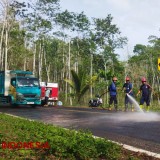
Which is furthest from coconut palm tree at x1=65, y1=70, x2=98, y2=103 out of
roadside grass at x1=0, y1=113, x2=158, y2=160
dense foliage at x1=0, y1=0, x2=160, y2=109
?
roadside grass at x1=0, y1=113, x2=158, y2=160

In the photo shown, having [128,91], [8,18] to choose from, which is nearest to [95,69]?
[8,18]

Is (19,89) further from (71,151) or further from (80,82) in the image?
(71,151)

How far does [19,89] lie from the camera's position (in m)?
21.7

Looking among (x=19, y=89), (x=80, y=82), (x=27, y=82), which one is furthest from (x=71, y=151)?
(x=80, y=82)

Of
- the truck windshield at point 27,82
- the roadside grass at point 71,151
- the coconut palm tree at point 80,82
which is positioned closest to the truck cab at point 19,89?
the truck windshield at point 27,82

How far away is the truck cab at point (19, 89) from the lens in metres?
21.7

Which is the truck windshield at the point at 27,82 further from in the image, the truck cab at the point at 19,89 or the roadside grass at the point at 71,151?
the roadside grass at the point at 71,151

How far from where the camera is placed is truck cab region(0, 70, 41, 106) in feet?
71.1

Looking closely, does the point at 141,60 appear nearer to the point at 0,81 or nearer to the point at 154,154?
the point at 0,81

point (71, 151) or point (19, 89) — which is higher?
point (19, 89)

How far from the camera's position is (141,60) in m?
69.3

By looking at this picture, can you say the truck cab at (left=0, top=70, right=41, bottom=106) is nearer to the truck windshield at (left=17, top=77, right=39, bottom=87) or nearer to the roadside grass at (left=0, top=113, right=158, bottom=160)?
the truck windshield at (left=17, top=77, right=39, bottom=87)

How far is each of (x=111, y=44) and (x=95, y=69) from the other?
5598 millimetres

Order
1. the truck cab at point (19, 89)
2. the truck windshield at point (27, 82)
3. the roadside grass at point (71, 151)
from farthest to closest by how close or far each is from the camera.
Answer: the truck windshield at point (27, 82) < the truck cab at point (19, 89) < the roadside grass at point (71, 151)
